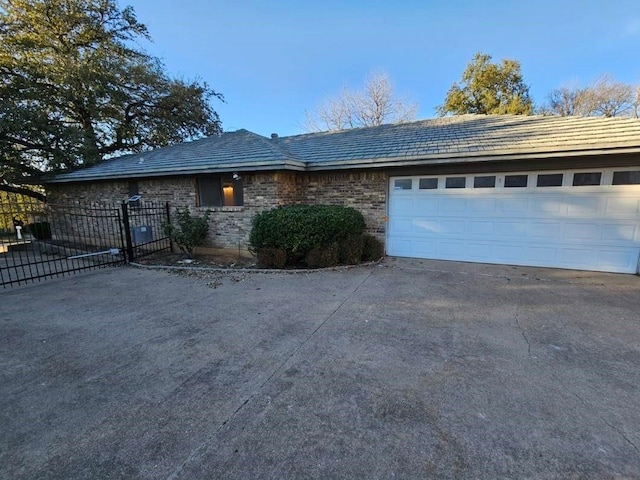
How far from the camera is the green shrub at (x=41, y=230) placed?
1270cm

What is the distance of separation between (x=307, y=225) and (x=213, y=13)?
923 centimetres

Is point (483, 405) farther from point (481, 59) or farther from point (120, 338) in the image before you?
point (481, 59)

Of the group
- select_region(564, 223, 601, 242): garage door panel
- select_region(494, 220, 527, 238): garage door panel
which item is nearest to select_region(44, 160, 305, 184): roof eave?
select_region(494, 220, 527, 238): garage door panel

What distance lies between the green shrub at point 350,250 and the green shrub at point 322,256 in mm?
229

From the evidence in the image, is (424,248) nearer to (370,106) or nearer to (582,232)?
(582,232)

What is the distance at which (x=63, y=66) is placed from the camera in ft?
44.2

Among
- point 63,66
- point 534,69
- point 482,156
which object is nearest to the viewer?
point 482,156

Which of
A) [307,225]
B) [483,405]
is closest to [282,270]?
[307,225]

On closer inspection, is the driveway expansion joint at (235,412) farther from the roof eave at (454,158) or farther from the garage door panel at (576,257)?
the garage door panel at (576,257)

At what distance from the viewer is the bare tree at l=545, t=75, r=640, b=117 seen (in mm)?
20281

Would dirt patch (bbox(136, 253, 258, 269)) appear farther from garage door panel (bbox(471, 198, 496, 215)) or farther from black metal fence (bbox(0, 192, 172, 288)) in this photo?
garage door panel (bbox(471, 198, 496, 215))

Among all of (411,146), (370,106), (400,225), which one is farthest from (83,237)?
(370,106)

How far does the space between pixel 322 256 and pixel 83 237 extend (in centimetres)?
1120

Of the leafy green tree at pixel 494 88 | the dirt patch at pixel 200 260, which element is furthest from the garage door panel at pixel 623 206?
the leafy green tree at pixel 494 88
